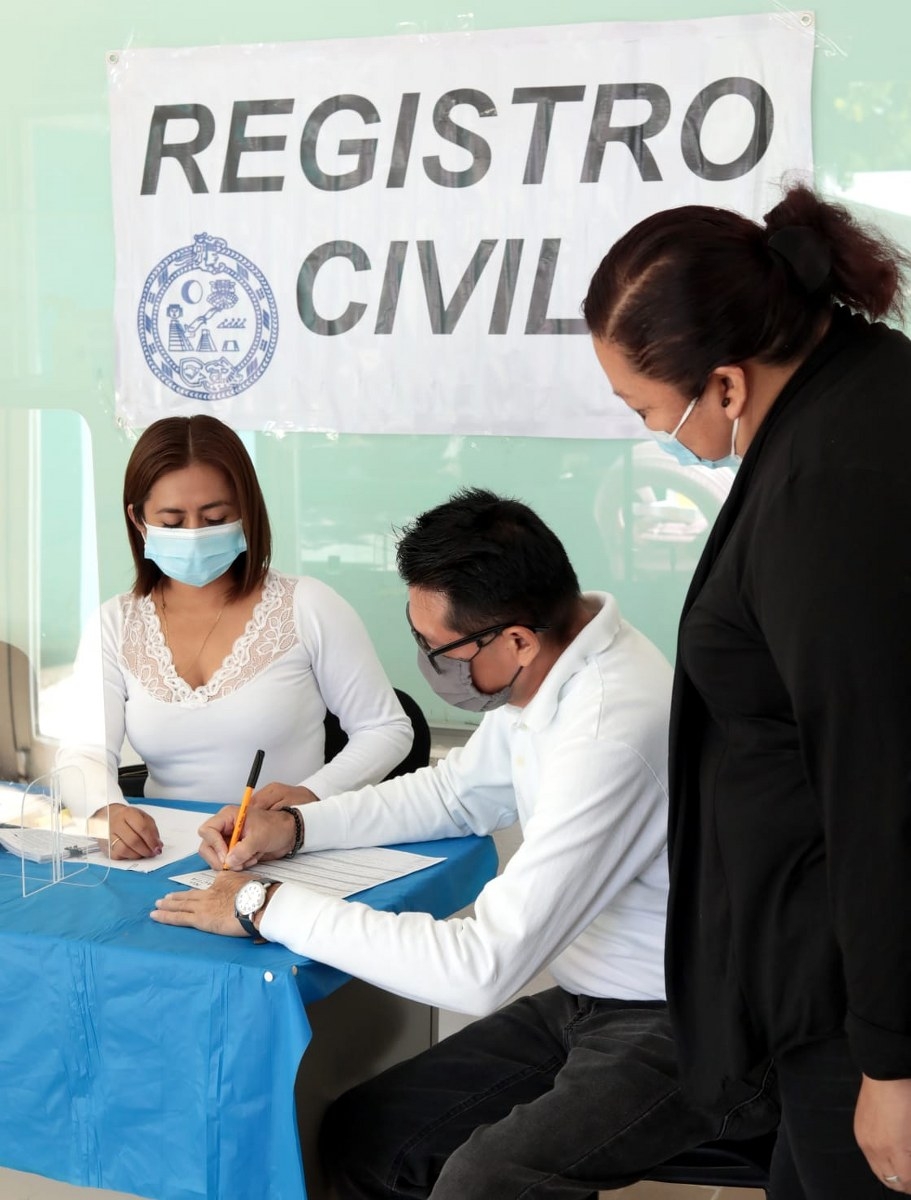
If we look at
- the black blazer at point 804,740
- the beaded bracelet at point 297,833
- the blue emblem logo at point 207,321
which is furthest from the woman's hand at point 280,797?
the blue emblem logo at point 207,321

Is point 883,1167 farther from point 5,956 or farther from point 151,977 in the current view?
point 5,956

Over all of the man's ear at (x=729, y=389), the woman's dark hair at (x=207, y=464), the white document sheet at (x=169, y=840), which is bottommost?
the white document sheet at (x=169, y=840)

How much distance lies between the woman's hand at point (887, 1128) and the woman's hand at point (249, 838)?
899 mm

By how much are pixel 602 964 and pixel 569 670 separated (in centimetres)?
38

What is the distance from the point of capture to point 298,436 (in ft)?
10.6

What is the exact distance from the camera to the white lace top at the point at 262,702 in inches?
87.4

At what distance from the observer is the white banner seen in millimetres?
2811

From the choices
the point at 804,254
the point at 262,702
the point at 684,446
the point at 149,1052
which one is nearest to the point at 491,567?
the point at 684,446

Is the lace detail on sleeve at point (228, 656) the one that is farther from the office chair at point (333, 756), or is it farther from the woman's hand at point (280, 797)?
the woman's hand at point (280, 797)

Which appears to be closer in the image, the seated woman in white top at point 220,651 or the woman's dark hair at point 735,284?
the woman's dark hair at point 735,284

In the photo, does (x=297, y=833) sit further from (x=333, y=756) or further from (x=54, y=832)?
(x=333, y=756)

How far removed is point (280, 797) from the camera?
1.91 meters

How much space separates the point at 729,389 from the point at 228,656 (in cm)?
134

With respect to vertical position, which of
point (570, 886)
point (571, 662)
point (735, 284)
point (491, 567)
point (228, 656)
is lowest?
point (570, 886)
